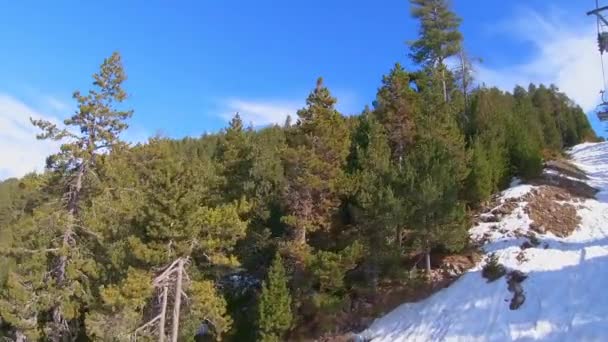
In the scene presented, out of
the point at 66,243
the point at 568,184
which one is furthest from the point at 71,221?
the point at 568,184

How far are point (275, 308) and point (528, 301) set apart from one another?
9810 mm

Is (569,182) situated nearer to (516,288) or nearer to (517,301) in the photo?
(516,288)

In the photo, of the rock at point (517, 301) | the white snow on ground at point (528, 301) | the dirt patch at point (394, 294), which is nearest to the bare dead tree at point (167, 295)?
the dirt patch at point (394, 294)

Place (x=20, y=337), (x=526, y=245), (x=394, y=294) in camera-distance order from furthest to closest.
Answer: (x=20, y=337)
(x=526, y=245)
(x=394, y=294)

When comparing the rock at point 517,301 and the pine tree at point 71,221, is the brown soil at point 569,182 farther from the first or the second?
the pine tree at point 71,221

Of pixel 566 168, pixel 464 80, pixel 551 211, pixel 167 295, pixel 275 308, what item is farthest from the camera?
pixel 464 80

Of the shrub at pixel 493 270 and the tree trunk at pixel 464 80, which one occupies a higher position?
the tree trunk at pixel 464 80

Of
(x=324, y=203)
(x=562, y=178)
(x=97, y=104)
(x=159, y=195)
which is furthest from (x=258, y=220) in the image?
(x=562, y=178)

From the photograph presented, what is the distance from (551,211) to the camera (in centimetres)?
2745

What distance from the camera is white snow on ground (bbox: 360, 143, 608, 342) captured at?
1861 centimetres

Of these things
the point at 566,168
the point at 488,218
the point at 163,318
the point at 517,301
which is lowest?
the point at 163,318

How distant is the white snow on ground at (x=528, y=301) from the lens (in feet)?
61.1

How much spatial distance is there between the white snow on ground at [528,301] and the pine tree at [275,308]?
3.33 metres

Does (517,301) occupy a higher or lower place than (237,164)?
lower
